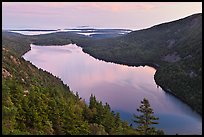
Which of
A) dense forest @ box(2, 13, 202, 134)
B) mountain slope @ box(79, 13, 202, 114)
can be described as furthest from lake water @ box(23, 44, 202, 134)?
dense forest @ box(2, 13, 202, 134)

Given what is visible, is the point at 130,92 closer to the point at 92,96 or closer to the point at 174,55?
the point at 92,96

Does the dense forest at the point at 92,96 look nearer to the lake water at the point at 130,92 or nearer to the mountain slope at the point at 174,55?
the mountain slope at the point at 174,55

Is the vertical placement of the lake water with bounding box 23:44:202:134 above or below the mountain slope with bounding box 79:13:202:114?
below

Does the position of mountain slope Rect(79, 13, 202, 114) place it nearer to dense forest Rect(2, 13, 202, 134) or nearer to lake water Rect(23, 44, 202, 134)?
dense forest Rect(2, 13, 202, 134)

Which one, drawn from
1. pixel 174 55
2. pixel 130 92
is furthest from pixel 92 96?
pixel 174 55

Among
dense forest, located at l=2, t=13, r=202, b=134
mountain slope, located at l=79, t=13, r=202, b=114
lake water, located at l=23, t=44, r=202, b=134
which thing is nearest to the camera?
dense forest, located at l=2, t=13, r=202, b=134

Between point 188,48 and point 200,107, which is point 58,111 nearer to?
point 200,107

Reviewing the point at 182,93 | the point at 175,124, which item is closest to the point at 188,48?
the point at 182,93

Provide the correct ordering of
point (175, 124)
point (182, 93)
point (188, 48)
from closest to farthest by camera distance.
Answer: point (175, 124) < point (182, 93) < point (188, 48)

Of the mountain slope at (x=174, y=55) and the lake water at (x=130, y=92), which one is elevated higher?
the mountain slope at (x=174, y=55)

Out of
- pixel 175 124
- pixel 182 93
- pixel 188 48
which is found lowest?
pixel 175 124

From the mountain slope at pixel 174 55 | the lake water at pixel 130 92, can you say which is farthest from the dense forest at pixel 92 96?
the lake water at pixel 130 92
